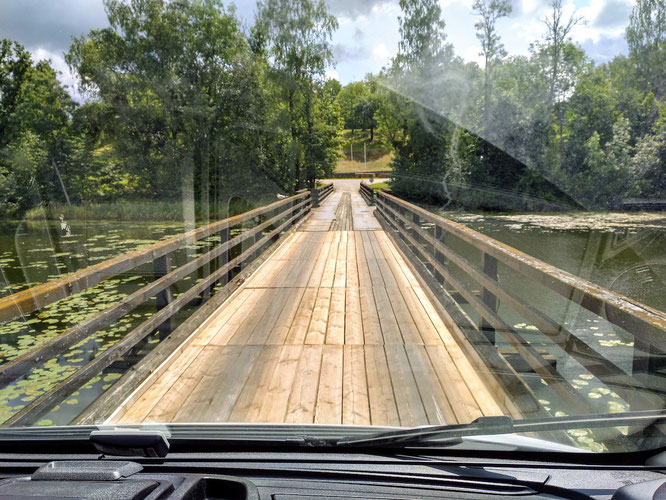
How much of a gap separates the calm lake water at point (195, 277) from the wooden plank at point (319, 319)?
1410mm

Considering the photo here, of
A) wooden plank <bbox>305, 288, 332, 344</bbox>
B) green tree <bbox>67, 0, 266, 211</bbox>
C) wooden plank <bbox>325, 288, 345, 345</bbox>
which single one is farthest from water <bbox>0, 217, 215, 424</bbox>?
green tree <bbox>67, 0, 266, 211</bbox>

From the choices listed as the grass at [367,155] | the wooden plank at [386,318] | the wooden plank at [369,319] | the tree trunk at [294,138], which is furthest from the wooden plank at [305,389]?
the grass at [367,155]

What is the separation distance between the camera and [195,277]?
9141mm

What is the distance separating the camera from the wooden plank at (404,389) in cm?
231

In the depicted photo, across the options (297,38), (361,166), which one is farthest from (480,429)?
(361,166)

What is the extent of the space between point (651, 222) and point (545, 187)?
642cm

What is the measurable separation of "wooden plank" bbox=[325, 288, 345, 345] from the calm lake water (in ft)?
4.92

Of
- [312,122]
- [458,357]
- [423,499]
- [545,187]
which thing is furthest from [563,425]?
[545,187]

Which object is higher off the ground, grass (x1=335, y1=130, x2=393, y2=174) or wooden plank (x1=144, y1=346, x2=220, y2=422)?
grass (x1=335, y1=130, x2=393, y2=174)

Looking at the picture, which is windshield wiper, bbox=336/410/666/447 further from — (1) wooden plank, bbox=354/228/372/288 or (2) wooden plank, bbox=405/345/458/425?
(1) wooden plank, bbox=354/228/372/288

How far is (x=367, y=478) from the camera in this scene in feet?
3.80

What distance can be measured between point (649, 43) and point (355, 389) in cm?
520

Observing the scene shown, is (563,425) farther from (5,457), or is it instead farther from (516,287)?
(516,287)

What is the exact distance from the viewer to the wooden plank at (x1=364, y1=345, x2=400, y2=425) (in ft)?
7.59
